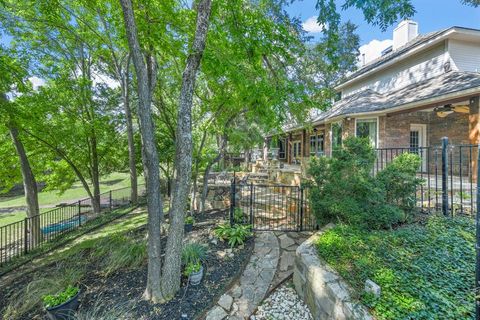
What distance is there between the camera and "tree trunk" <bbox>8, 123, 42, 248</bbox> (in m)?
7.16

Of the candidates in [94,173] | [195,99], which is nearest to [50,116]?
[94,173]

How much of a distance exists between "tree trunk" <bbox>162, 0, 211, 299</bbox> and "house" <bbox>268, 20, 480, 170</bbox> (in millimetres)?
4037

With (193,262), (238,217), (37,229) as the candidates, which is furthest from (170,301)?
(37,229)

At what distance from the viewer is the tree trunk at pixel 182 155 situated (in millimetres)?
3070

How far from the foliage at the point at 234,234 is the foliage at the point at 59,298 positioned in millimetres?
2741

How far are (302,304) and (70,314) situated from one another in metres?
3.42

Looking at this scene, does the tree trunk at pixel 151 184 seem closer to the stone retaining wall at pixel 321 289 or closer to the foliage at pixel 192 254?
the foliage at pixel 192 254

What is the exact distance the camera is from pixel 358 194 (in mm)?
4293

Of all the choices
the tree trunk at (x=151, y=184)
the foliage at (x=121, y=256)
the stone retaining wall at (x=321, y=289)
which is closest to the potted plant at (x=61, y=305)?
the foliage at (x=121, y=256)

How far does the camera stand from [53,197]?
20.3 meters

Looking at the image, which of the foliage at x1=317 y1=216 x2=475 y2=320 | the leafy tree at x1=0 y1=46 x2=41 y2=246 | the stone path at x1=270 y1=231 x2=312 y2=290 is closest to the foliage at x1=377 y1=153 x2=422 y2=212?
the foliage at x1=317 y1=216 x2=475 y2=320

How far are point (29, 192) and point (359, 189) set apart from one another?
10.5 metres

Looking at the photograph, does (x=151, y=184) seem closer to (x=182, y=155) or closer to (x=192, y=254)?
(x=182, y=155)

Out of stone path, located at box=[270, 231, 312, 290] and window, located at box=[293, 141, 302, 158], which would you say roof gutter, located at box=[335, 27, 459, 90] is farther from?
stone path, located at box=[270, 231, 312, 290]
